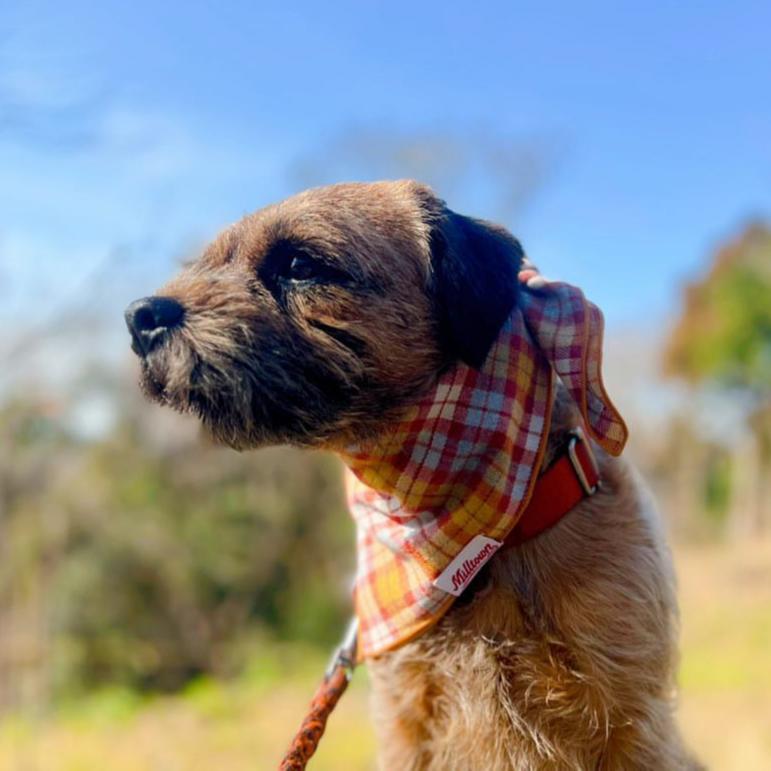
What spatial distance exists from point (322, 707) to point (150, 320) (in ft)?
3.68

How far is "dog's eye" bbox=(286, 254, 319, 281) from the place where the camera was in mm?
1808

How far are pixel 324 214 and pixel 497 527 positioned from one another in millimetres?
832

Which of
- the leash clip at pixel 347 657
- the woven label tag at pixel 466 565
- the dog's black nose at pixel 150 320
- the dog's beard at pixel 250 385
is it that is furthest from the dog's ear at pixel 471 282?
the leash clip at pixel 347 657

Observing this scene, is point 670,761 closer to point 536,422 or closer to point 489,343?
point 536,422

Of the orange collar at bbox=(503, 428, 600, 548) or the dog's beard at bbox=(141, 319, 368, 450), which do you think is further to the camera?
the orange collar at bbox=(503, 428, 600, 548)

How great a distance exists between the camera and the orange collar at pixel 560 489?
73.3 inches

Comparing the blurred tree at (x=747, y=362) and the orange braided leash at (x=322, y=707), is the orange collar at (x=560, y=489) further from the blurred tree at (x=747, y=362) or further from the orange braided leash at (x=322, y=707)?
the blurred tree at (x=747, y=362)

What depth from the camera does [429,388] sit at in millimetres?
1871

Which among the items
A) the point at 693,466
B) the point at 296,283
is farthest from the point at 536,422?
the point at 693,466

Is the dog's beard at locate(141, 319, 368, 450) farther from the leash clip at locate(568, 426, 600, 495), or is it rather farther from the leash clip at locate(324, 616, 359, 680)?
the leash clip at locate(324, 616, 359, 680)

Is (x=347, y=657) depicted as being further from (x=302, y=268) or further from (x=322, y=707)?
(x=302, y=268)

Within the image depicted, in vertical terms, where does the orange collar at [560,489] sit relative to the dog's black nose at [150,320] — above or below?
below

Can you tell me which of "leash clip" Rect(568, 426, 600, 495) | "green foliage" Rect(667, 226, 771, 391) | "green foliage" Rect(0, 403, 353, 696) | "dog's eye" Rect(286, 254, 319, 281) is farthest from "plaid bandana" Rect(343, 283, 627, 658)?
"green foliage" Rect(667, 226, 771, 391)

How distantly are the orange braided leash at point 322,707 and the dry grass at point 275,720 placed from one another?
2.53 meters
